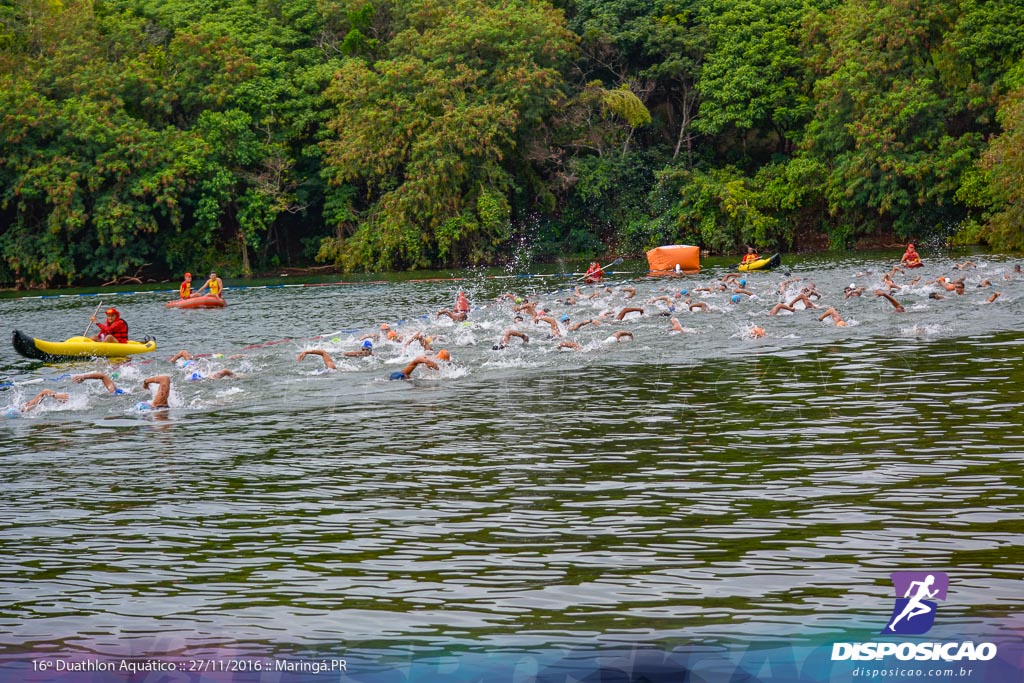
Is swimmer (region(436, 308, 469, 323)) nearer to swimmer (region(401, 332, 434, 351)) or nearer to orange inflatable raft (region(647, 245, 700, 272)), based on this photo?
swimmer (region(401, 332, 434, 351))

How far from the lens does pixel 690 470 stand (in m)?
11.5

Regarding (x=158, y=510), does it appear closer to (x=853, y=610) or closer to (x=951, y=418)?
(x=853, y=610)

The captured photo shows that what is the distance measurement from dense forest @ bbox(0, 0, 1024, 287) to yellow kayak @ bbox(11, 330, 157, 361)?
80.3ft

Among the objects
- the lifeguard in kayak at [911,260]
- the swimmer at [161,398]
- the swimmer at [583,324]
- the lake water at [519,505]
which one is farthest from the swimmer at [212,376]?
the lifeguard in kayak at [911,260]

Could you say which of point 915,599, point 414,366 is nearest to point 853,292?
point 414,366

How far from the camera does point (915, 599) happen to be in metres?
7.54

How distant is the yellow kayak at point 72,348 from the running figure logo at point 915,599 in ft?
68.2

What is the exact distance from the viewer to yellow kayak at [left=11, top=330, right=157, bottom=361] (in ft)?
80.6

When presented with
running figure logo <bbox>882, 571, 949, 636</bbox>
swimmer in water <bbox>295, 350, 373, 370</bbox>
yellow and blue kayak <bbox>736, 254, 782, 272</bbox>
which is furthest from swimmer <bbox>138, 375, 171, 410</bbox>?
yellow and blue kayak <bbox>736, 254, 782, 272</bbox>

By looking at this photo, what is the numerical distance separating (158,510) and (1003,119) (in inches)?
1552

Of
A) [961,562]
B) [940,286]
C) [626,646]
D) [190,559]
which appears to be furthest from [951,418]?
[940,286]

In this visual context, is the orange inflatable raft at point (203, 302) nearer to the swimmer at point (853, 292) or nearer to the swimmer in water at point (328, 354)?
the swimmer in water at point (328, 354)

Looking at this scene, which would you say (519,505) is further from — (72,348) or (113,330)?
(113,330)

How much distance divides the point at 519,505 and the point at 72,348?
690 inches
